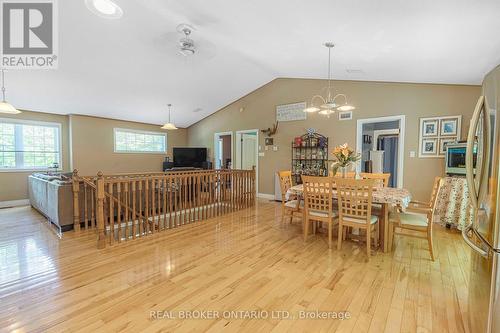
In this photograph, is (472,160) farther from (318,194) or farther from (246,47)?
(246,47)

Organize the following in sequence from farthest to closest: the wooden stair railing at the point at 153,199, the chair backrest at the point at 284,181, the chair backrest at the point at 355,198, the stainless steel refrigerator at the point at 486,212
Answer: the chair backrest at the point at 284,181, the wooden stair railing at the point at 153,199, the chair backrest at the point at 355,198, the stainless steel refrigerator at the point at 486,212

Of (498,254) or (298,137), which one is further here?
(298,137)

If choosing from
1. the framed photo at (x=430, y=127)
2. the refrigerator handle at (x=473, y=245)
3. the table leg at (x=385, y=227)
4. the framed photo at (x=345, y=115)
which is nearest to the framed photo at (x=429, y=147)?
the framed photo at (x=430, y=127)

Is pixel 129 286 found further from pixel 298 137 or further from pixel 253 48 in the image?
pixel 298 137

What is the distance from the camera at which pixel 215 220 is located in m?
4.11

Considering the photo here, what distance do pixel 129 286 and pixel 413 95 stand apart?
526 cm

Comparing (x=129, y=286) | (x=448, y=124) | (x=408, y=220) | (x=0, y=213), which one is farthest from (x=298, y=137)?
(x=0, y=213)

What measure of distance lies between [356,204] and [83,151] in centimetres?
673

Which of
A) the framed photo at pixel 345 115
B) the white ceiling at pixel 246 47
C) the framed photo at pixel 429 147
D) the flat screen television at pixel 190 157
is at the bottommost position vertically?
the flat screen television at pixel 190 157

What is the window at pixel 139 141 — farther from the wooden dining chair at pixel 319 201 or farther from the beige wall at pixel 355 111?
the wooden dining chair at pixel 319 201

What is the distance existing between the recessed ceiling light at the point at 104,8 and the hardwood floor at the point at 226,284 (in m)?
2.39

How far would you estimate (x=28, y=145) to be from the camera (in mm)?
5543

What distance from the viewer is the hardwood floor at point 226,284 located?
1.63 m

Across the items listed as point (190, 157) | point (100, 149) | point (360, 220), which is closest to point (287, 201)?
point (360, 220)
